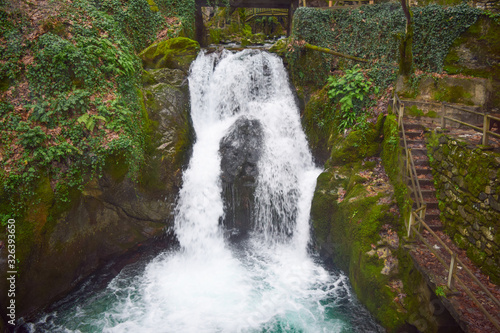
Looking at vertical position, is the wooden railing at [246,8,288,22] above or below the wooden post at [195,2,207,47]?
above

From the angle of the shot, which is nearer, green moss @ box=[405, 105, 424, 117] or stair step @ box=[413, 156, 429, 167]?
stair step @ box=[413, 156, 429, 167]

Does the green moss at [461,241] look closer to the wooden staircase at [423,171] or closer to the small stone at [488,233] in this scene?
the wooden staircase at [423,171]

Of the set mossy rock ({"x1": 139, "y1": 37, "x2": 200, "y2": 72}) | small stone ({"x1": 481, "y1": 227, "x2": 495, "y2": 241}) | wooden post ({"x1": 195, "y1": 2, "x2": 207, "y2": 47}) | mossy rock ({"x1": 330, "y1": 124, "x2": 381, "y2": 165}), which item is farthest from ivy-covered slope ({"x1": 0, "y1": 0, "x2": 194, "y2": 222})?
small stone ({"x1": 481, "y1": 227, "x2": 495, "y2": 241})

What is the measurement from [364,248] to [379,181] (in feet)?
7.03

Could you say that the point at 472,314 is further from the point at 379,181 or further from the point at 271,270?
the point at 271,270

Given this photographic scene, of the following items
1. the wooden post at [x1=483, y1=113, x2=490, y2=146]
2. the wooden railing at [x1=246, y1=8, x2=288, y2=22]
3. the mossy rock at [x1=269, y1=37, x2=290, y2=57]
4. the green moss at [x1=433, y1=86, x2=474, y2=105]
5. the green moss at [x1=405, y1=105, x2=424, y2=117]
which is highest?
the wooden railing at [x1=246, y1=8, x2=288, y2=22]

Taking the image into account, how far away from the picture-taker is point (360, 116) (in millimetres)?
9664

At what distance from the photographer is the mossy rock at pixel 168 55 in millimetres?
12172

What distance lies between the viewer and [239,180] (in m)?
10.0

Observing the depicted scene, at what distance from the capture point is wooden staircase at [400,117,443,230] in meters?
6.63

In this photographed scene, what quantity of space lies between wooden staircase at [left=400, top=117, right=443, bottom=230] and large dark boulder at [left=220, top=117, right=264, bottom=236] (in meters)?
5.09

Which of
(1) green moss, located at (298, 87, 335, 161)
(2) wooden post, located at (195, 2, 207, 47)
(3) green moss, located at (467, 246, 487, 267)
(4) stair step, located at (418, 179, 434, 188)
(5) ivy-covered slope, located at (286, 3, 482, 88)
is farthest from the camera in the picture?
(2) wooden post, located at (195, 2, 207, 47)

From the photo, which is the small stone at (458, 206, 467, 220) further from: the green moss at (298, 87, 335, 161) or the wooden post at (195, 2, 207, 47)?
the wooden post at (195, 2, 207, 47)

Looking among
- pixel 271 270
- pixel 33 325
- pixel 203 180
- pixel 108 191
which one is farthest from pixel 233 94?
pixel 33 325
